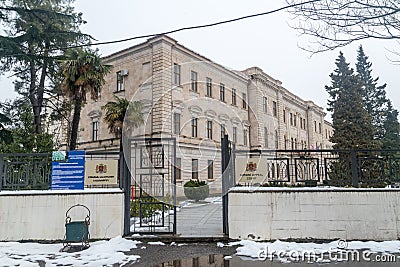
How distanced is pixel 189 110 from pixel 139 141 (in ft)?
11.8

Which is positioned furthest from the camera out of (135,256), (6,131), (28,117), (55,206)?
(6,131)

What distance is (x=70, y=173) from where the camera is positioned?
6543 millimetres

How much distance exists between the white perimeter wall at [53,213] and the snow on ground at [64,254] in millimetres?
253

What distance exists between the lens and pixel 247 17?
736cm

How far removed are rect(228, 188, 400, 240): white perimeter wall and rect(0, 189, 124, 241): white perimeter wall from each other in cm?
245

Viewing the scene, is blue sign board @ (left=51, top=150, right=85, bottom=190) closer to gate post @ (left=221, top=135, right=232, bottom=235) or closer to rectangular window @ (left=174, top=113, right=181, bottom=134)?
gate post @ (left=221, top=135, right=232, bottom=235)

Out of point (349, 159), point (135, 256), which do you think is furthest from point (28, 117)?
point (349, 159)

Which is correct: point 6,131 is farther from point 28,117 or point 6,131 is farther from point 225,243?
point 225,243

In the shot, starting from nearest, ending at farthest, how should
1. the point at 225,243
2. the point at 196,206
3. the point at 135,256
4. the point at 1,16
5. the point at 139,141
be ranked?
the point at 135,256 → the point at 225,243 → the point at 139,141 → the point at 196,206 → the point at 1,16

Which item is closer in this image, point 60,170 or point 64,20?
point 60,170

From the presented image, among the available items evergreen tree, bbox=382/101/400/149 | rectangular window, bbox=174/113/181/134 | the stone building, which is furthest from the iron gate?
evergreen tree, bbox=382/101/400/149

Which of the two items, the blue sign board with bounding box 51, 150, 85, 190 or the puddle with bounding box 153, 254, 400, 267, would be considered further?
the blue sign board with bounding box 51, 150, 85, 190

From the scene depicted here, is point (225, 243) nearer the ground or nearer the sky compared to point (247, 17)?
nearer the ground

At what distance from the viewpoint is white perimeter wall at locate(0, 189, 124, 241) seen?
6.30 m
